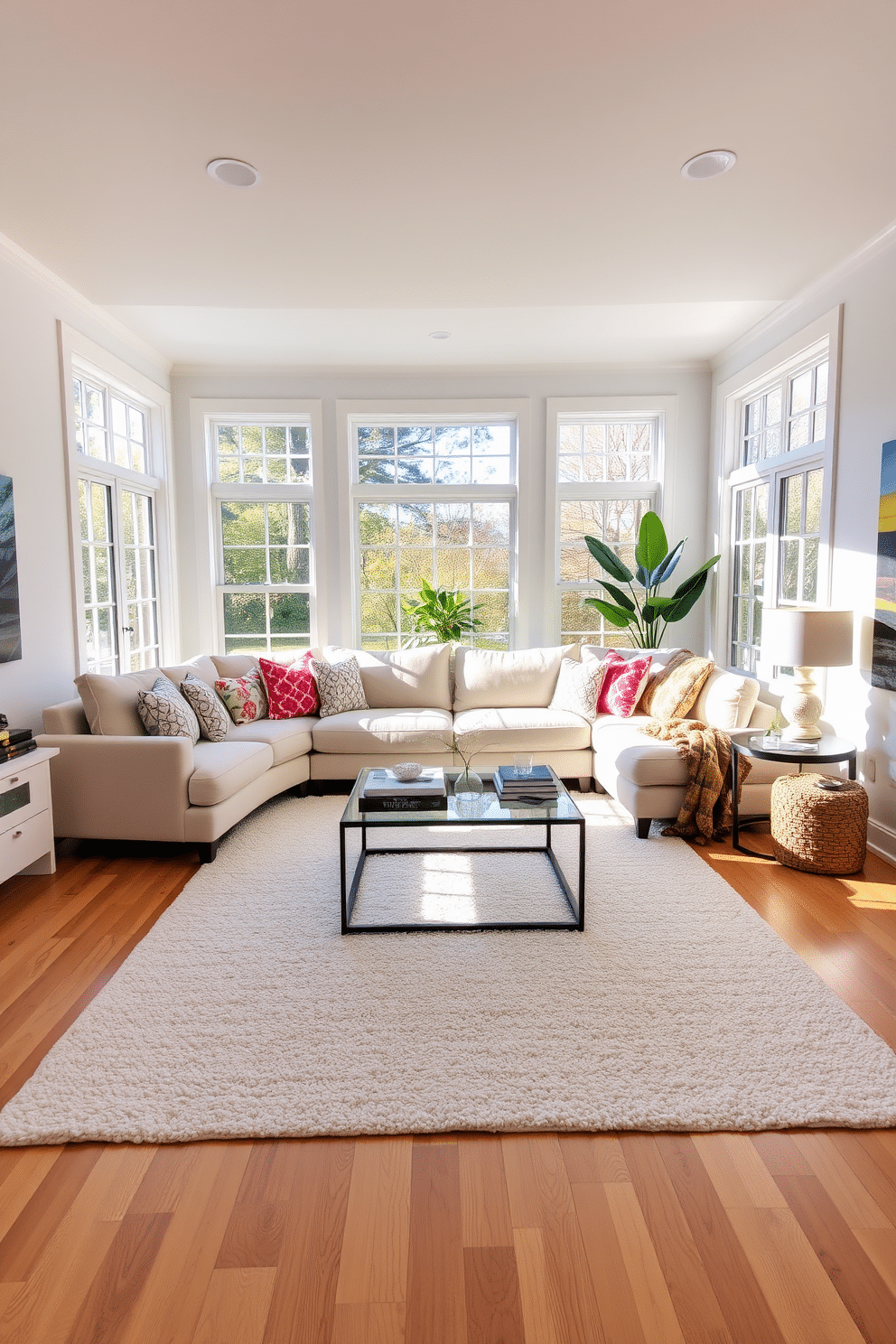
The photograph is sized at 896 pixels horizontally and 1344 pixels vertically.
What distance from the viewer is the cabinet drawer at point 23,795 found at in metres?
3.02

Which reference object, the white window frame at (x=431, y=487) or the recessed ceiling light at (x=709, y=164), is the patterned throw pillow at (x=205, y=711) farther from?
the recessed ceiling light at (x=709, y=164)

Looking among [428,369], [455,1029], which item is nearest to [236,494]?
[428,369]

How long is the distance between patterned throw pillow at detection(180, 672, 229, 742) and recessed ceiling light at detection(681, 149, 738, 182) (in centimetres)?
330

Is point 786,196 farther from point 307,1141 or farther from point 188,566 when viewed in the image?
point 188,566

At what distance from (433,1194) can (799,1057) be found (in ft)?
3.42

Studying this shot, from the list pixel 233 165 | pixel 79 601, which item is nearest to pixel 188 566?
pixel 79 601

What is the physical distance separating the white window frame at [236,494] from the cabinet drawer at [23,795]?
8.99 feet

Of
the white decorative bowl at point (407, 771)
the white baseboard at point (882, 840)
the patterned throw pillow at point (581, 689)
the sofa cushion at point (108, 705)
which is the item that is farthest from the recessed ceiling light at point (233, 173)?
the white baseboard at point (882, 840)

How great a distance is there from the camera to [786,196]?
9.90 feet

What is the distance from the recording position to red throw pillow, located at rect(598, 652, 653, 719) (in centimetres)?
466

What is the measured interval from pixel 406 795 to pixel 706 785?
162cm

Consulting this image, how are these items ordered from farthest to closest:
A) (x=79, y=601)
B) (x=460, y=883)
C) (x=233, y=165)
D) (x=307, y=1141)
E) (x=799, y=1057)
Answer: (x=79, y=601) < (x=460, y=883) < (x=233, y=165) < (x=799, y=1057) < (x=307, y=1141)

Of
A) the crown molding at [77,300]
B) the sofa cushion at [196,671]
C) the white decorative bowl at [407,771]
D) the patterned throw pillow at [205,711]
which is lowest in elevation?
the white decorative bowl at [407,771]

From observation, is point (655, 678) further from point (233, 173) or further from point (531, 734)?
point (233, 173)
